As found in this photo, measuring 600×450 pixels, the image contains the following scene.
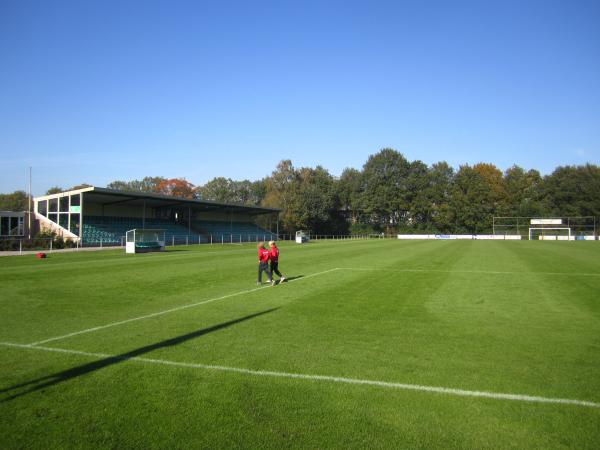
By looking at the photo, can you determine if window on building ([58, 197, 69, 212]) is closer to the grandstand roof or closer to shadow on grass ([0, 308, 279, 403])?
the grandstand roof

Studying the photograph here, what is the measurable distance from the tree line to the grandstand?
21696mm

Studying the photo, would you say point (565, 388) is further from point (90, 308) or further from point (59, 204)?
point (59, 204)

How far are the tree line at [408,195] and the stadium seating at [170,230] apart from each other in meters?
19.6

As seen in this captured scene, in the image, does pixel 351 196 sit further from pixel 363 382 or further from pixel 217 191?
pixel 363 382

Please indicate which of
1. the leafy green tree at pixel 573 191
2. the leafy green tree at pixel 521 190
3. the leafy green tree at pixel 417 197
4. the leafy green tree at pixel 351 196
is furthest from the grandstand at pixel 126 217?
the leafy green tree at pixel 573 191

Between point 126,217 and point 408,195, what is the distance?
66.9 m

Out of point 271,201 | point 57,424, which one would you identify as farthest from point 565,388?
point 271,201

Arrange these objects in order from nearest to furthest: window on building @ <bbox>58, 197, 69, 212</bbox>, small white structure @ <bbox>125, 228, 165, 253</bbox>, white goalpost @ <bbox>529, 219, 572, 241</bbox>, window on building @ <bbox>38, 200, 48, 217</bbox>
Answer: small white structure @ <bbox>125, 228, 165, 253</bbox> → window on building @ <bbox>58, 197, 69, 212</bbox> → window on building @ <bbox>38, 200, 48, 217</bbox> → white goalpost @ <bbox>529, 219, 572, 241</bbox>

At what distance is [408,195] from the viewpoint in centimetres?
10256

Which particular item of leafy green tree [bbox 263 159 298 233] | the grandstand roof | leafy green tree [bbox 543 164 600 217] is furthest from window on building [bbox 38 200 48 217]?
leafy green tree [bbox 543 164 600 217]

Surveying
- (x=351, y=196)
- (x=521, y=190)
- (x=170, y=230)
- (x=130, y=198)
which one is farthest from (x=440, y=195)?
(x=130, y=198)

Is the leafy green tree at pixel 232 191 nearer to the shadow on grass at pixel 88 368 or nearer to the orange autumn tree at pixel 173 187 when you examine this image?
the orange autumn tree at pixel 173 187

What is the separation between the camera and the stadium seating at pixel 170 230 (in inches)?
1778

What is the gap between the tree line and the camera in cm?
9088
